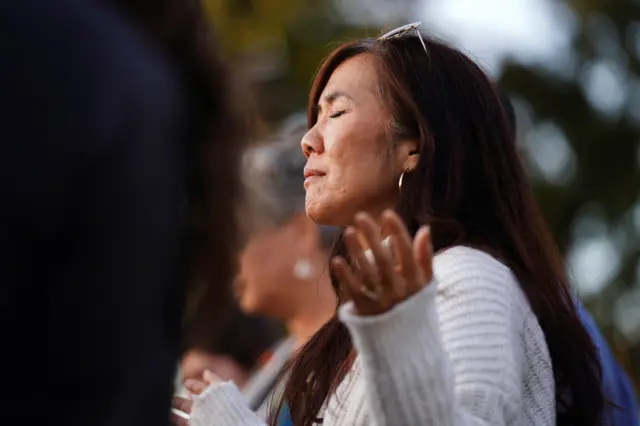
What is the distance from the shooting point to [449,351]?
1.96 meters

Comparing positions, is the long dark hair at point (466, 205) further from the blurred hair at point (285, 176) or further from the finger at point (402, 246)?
the blurred hair at point (285, 176)

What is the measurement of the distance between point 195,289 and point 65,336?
22cm

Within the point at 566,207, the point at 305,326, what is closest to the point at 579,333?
the point at 305,326

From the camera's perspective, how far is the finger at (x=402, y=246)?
165cm

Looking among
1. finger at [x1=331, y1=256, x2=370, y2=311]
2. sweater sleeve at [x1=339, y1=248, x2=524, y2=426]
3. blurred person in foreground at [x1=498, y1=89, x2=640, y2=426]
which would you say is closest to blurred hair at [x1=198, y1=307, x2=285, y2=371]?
blurred person in foreground at [x1=498, y1=89, x2=640, y2=426]

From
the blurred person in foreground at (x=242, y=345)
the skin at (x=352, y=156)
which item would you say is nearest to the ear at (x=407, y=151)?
the skin at (x=352, y=156)

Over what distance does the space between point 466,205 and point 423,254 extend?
73cm

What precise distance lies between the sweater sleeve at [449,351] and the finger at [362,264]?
0.05 m

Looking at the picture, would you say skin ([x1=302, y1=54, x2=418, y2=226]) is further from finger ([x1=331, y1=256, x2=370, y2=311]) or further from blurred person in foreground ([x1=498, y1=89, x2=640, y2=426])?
finger ([x1=331, y1=256, x2=370, y2=311])

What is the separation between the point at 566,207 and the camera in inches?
480

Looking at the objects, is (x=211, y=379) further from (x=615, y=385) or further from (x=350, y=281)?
(x=615, y=385)

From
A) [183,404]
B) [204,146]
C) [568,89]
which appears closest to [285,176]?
[183,404]

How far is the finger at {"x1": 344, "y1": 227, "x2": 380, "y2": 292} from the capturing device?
5.46 feet

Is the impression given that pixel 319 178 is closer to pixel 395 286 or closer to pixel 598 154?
pixel 395 286
